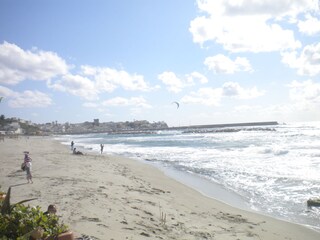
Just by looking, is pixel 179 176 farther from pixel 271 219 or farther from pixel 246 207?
pixel 271 219

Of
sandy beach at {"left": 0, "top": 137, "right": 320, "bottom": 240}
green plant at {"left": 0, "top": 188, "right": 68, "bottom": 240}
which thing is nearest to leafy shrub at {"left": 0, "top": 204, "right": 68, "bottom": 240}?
green plant at {"left": 0, "top": 188, "right": 68, "bottom": 240}

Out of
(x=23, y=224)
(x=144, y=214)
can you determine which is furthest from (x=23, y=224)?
(x=144, y=214)

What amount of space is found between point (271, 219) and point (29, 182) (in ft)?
29.8

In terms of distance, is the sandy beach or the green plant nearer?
the green plant

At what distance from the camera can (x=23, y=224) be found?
4.74m

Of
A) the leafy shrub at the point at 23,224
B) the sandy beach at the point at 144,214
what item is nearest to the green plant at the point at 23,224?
the leafy shrub at the point at 23,224

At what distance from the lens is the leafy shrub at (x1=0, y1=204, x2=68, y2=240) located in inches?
185

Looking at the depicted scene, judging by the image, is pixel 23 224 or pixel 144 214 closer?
pixel 23 224

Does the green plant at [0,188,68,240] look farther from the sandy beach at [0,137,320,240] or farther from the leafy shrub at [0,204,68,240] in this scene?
the sandy beach at [0,137,320,240]

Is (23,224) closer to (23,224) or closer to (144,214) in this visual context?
(23,224)

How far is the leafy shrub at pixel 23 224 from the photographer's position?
4.71 metres

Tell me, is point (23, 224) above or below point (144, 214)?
above

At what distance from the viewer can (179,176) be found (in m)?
19.9

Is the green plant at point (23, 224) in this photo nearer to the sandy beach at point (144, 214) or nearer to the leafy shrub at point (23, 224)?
the leafy shrub at point (23, 224)
